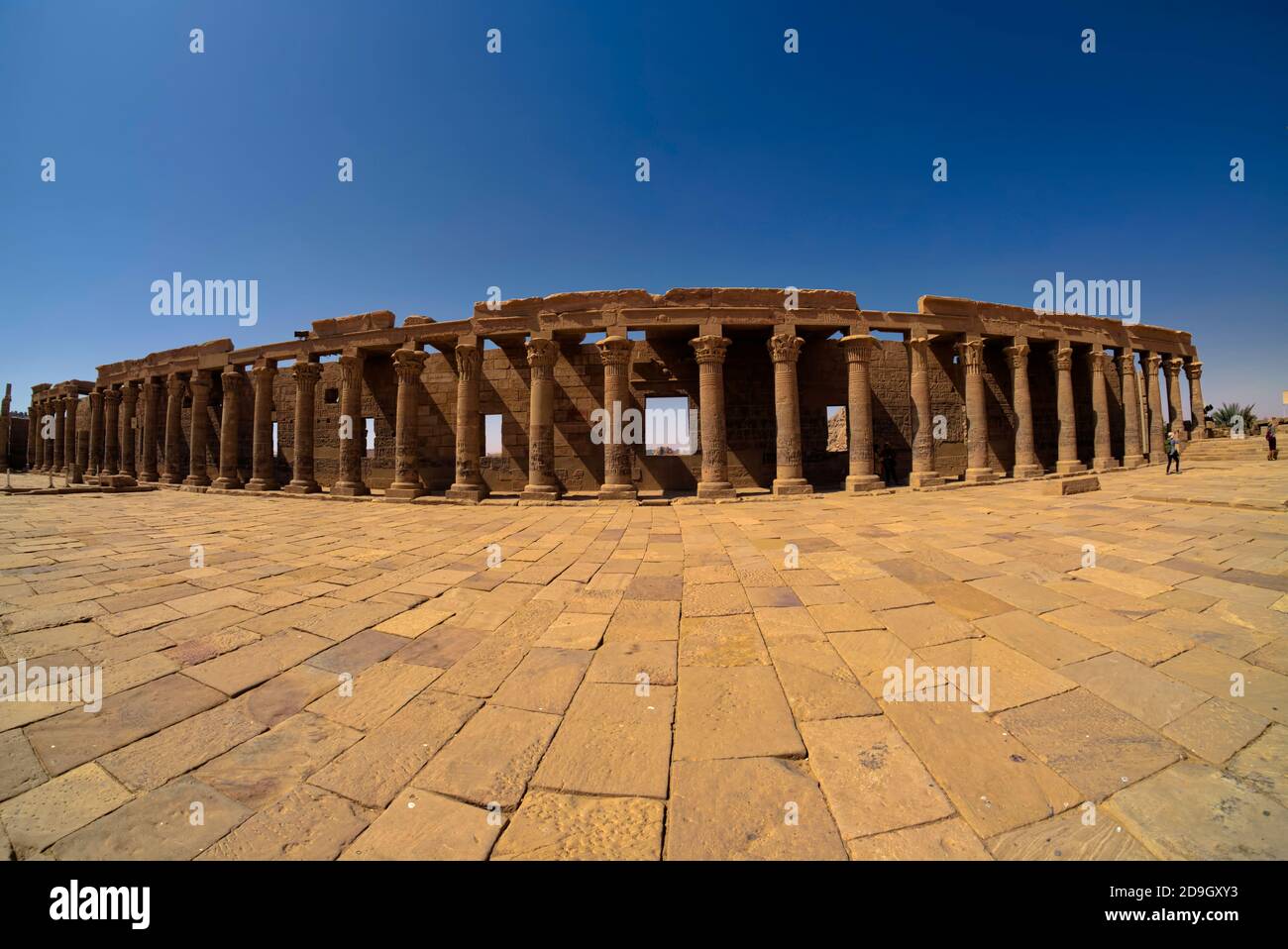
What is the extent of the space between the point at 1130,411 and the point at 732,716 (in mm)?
24297

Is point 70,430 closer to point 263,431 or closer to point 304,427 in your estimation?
point 263,431

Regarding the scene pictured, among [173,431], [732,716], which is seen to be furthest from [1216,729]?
[173,431]

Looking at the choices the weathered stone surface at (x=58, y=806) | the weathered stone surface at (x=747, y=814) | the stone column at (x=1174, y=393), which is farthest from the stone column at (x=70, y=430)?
the stone column at (x=1174, y=393)

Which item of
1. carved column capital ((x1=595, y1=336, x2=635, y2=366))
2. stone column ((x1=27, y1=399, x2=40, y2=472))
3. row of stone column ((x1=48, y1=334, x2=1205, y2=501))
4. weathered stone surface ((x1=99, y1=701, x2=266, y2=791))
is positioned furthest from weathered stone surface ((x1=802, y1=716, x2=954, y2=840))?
stone column ((x1=27, y1=399, x2=40, y2=472))

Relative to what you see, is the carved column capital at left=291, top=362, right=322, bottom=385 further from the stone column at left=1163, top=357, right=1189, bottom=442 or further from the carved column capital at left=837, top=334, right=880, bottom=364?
the stone column at left=1163, top=357, right=1189, bottom=442

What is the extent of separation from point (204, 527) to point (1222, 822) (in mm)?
12410

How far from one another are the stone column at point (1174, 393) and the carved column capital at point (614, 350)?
978 inches

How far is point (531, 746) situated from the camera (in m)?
2.04

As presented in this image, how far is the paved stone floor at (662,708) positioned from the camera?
1559 mm

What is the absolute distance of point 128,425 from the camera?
20375 mm

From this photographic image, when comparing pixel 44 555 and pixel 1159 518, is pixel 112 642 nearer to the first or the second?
pixel 44 555
